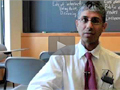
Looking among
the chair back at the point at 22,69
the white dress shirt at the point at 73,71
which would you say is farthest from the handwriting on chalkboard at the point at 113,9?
the white dress shirt at the point at 73,71

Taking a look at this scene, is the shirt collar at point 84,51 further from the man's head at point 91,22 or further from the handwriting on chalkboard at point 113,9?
the handwriting on chalkboard at point 113,9

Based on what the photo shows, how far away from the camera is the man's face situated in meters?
0.92

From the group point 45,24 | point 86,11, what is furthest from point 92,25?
point 45,24

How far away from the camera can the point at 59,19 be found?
13.9 feet

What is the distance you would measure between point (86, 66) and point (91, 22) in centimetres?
23

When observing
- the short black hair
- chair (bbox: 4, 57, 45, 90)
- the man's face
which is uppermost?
the short black hair

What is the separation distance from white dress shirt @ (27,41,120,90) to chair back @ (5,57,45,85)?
1065mm

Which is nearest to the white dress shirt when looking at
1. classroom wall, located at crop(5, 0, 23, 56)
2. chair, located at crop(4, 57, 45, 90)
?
chair, located at crop(4, 57, 45, 90)

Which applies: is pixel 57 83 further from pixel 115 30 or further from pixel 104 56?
pixel 115 30

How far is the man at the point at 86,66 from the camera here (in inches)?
36.6

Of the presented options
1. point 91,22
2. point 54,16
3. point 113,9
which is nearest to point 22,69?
point 91,22

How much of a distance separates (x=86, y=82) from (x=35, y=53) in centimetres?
339

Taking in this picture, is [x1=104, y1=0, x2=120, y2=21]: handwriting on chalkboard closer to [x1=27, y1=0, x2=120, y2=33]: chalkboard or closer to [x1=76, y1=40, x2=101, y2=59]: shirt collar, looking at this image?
[x1=27, y1=0, x2=120, y2=33]: chalkboard

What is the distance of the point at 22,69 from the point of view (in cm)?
222
